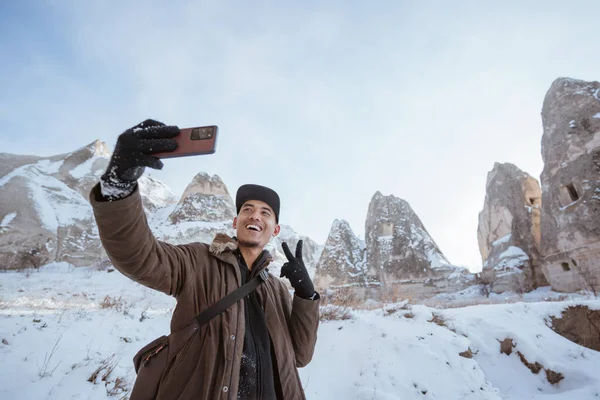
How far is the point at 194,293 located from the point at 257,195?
92 cm

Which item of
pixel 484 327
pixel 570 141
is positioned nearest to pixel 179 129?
pixel 484 327

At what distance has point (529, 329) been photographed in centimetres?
631

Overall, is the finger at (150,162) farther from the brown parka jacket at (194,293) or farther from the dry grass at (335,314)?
the dry grass at (335,314)

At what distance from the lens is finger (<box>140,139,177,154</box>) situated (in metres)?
1.11

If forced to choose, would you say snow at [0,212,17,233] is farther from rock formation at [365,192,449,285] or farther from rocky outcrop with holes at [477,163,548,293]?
rocky outcrop with holes at [477,163,548,293]

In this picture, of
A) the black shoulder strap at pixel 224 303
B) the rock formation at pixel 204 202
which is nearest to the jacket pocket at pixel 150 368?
the black shoulder strap at pixel 224 303

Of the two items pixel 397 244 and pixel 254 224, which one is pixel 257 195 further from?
pixel 397 244

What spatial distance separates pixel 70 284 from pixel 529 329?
526 inches

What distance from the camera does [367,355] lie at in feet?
14.9

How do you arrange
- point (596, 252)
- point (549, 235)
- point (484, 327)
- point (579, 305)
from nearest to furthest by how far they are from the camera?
point (484, 327), point (579, 305), point (596, 252), point (549, 235)

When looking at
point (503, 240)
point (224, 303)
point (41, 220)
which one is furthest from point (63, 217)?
point (503, 240)

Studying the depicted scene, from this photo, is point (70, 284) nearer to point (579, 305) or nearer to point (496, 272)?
point (579, 305)

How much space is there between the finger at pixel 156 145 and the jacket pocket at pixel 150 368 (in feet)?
2.69

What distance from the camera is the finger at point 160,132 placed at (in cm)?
115
